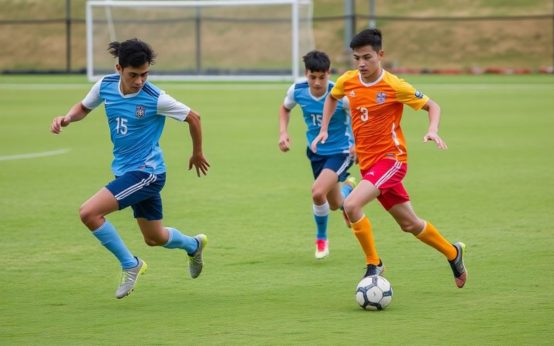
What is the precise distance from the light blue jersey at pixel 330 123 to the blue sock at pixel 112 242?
2667mm

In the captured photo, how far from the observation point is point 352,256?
9.69m

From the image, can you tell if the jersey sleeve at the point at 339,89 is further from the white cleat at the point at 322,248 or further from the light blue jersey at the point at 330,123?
the white cleat at the point at 322,248

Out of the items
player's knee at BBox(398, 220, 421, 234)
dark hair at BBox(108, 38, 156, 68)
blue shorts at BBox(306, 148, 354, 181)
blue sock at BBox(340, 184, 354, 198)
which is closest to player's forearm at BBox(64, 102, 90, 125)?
dark hair at BBox(108, 38, 156, 68)

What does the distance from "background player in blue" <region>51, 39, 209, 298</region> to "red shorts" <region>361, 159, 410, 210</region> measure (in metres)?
1.33

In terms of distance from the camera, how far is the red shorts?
7.93 metres

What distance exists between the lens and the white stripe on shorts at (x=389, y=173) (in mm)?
7910

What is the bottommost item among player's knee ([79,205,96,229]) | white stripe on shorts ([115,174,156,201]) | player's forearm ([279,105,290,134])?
player's knee ([79,205,96,229])

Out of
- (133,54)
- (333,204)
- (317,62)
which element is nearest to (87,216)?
(133,54)

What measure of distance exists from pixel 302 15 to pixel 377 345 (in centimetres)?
3217

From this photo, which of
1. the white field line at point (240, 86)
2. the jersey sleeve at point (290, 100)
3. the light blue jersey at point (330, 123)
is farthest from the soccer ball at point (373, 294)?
the white field line at point (240, 86)

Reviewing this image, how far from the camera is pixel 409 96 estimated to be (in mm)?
8102

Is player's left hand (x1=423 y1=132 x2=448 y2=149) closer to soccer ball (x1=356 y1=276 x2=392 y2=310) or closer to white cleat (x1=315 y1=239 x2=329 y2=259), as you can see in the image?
soccer ball (x1=356 y1=276 x2=392 y2=310)

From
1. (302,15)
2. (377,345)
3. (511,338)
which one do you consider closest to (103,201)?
(377,345)

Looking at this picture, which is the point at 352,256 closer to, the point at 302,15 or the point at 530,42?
the point at 302,15
